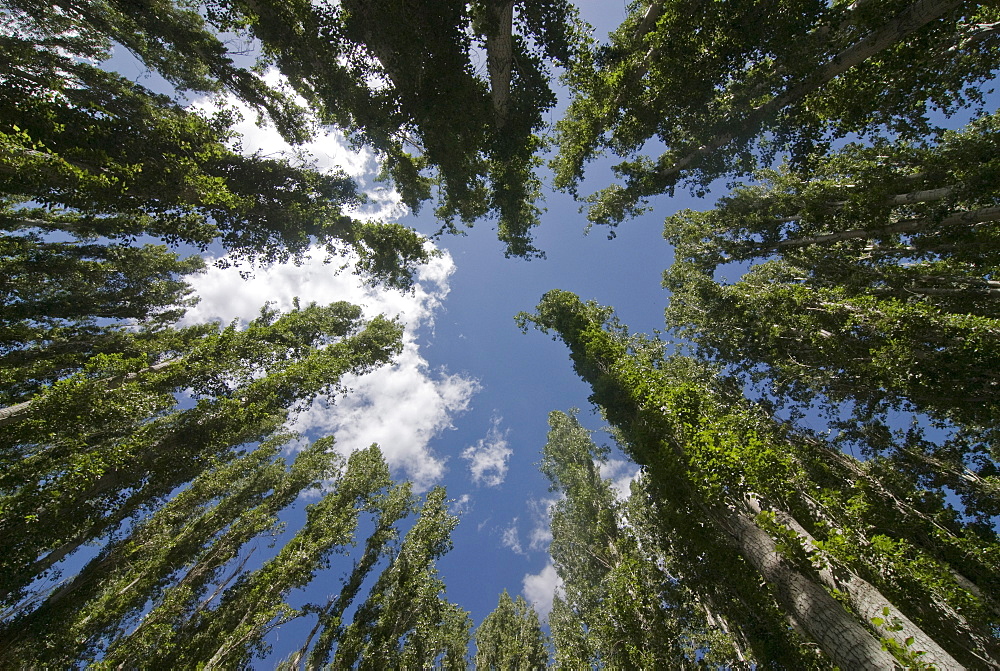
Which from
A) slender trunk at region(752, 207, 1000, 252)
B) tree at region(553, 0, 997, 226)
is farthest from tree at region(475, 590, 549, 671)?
tree at region(553, 0, 997, 226)

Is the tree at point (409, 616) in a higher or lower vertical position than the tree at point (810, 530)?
higher

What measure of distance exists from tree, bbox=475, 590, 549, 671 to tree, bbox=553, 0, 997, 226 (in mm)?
24534

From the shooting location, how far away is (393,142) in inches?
557

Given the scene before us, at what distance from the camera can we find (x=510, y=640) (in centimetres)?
1791

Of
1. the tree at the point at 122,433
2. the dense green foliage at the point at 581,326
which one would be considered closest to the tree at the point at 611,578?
the dense green foliage at the point at 581,326

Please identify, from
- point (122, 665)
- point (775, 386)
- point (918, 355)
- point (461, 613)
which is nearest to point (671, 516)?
point (918, 355)

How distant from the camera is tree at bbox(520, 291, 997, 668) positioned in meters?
4.52

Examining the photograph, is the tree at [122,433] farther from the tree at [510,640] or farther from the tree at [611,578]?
the tree at [510,640]

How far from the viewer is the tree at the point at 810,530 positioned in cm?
452

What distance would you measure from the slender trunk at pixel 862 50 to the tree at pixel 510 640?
2518cm

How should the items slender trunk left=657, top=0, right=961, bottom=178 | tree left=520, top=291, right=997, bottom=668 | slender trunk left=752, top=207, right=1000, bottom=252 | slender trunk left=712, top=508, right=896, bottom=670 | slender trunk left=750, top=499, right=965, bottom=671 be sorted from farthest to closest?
1. slender trunk left=752, top=207, right=1000, bottom=252
2. slender trunk left=657, top=0, right=961, bottom=178
3. tree left=520, top=291, right=997, bottom=668
4. slender trunk left=712, top=508, right=896, bottom=670
5. slender trunk left=750, top=499, right=965, bottom=671

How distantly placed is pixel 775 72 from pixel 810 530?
1115 cm

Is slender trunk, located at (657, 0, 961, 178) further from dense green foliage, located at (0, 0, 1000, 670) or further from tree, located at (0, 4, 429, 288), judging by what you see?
tree, located at (0, 4, 429, 288)

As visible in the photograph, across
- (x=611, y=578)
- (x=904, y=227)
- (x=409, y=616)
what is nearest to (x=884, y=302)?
(x=904, y=227)
